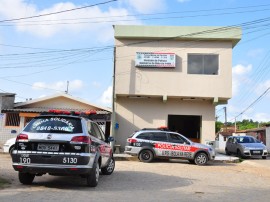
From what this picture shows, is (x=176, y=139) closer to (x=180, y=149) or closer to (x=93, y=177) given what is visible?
(x=180, y=149)

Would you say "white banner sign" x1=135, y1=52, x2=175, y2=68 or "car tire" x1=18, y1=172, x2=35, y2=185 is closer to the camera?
"car tire" x1=18, y1=172, x2=35, y2=185

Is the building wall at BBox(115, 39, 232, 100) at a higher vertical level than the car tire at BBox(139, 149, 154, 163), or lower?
higher

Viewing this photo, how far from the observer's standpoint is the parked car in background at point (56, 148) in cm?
870

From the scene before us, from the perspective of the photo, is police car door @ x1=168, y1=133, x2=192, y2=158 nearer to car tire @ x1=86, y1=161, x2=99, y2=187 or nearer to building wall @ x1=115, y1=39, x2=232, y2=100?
building wall @ x1=115, y1=39, x2=232, y2=100

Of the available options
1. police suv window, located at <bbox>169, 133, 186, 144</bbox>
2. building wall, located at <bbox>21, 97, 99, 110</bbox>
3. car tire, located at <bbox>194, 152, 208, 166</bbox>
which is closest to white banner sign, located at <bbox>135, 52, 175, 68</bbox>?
building wall, located at <bbox>21, 97, 99, 110</bbox>

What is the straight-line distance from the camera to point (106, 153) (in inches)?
449

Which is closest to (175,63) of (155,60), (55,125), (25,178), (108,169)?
(155,60)

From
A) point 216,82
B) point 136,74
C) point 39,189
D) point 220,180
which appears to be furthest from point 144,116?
point 39,189

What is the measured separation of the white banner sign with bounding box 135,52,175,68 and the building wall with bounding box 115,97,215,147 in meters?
2.35

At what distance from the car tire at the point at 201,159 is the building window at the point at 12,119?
11.1 metres

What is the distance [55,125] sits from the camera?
9055 mm

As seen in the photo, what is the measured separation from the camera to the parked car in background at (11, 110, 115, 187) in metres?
8.70

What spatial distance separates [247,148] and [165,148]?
7.97 m

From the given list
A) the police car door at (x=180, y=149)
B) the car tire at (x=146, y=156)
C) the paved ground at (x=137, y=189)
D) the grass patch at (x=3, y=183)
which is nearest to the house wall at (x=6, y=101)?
the car tire at (x=146, y=156)
